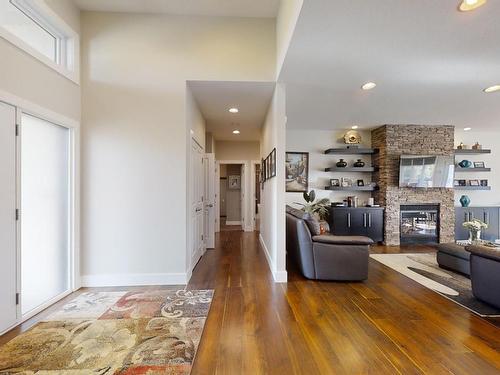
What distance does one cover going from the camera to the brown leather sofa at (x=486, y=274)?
2579 millimetres

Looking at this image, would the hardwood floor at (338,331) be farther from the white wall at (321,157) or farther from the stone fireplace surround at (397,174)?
the white wall at (321,157)

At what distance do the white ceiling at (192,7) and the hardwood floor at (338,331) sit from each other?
361 cm

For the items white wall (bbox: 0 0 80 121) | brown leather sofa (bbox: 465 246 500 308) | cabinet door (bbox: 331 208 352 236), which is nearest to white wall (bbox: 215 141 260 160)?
cabinet door (bbox: 331 208 352 236)

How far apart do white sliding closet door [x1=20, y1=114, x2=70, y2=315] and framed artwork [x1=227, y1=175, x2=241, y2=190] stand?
6571 mm

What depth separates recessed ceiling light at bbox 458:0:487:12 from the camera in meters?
1.89

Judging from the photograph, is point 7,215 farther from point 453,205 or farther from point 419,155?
point 453,205

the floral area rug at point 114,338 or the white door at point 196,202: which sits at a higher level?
the white door at point 196,202

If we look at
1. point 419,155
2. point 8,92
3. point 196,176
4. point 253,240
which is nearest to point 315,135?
point 419,155

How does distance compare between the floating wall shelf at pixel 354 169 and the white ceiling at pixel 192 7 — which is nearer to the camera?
the white ceiling at pixel 192 7

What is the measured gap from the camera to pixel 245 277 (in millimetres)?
3582

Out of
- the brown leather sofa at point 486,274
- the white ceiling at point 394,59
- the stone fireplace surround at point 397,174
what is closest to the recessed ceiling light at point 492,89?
the white ceiling at point 394,59

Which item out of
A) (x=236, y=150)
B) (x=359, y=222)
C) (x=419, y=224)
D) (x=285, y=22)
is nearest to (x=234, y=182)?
(x=236, y=150)

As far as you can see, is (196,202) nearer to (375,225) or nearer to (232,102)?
(232,102)

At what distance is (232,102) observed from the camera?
13.6ft
